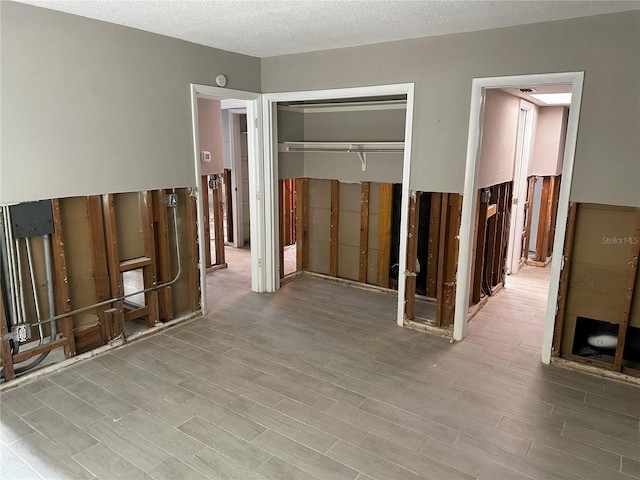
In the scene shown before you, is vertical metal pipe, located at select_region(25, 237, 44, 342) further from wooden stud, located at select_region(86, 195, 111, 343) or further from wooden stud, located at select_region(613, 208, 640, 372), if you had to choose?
wooden stud, located at select_region(613, 208, 640, 372)

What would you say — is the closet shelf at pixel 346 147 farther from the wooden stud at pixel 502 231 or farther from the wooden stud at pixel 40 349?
the wooden stud at pixel 40 349

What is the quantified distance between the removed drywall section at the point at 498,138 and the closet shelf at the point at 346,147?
85cm

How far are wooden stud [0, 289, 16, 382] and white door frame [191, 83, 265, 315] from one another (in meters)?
1.61

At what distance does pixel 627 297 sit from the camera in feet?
10.2

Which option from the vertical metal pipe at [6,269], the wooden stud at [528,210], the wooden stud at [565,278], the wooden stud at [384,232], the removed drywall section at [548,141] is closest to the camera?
the vertical metal pipe at [6,269]

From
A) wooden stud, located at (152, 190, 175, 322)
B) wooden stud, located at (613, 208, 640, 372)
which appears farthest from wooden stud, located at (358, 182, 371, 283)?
wooden stud, located at (613, 208, 640, 372)

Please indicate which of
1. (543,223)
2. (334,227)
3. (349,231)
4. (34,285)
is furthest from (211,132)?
(543,223)

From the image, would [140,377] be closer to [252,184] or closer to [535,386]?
[252,184]

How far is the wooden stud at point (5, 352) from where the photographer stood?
2.93 meters

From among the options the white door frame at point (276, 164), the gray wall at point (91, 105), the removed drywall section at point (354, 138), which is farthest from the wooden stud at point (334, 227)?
the gray wall at point (91, 105)

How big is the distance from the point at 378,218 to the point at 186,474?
11.3ft

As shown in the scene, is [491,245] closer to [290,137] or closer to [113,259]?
[290,137]

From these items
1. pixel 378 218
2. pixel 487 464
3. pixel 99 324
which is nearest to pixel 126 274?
pixel 99 324

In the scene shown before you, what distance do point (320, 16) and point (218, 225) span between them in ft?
11.6
